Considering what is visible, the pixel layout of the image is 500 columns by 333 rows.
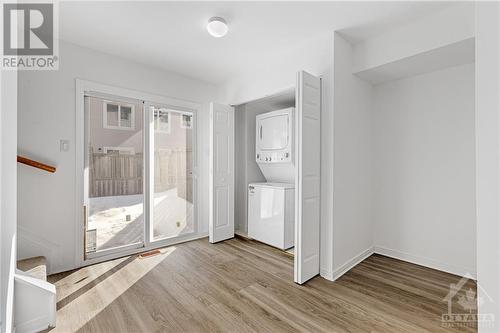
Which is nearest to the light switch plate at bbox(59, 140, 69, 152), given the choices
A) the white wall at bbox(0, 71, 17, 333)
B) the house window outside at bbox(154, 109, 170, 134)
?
the white wall at bbox(0, 71, 17, 333)

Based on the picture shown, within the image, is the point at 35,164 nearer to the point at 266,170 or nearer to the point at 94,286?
the point at 94,286

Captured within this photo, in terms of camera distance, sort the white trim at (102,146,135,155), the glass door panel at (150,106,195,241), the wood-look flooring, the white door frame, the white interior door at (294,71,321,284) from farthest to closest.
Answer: the glass door panel at (150,106,195,241) < the white trim at (102,146,135,155) < the white door frame < the white interior door at (294,71,321,284) < the wood-look flooring

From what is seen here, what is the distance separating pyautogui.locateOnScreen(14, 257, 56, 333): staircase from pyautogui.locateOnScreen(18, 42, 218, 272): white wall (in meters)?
0.92

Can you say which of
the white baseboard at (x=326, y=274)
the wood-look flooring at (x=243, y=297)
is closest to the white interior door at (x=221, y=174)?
the wood-look flooring at (x=243, y=297)

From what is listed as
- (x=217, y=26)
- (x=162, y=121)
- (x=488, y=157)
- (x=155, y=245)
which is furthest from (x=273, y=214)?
(x=488, y=157)

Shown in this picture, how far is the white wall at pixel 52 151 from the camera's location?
2414mm

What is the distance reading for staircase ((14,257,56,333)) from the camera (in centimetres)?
165

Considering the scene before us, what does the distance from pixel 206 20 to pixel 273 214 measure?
2.49m

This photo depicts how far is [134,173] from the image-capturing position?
3.21 metres

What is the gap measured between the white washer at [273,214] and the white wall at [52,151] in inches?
90.0

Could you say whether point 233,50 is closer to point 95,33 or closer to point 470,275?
point 95,33

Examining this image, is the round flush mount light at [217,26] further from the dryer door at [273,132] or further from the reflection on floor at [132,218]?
the reflection on floor at [132,218]

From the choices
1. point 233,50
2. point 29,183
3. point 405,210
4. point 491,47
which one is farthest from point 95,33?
point 405,210

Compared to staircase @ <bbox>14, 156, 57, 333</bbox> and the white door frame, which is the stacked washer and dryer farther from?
staircase @ <bbox>14, 156, 57, 333</bbox>
